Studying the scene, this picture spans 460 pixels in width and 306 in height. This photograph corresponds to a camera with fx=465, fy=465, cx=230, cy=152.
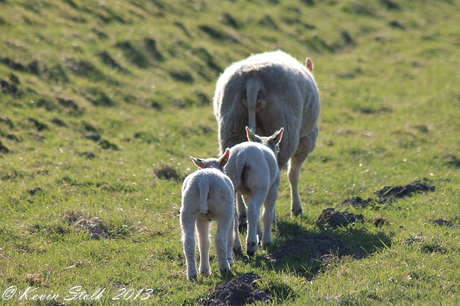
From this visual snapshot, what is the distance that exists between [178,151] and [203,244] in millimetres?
4861

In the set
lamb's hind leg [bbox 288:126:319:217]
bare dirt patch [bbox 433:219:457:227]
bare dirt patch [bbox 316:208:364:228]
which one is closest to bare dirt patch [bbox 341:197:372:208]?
bare dirt patch [bbox 316:208:364:228]

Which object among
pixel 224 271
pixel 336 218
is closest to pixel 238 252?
pixel 224 271

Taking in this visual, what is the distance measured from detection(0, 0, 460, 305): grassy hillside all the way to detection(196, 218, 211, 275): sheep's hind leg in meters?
0.13

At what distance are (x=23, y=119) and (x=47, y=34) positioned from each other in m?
4.13

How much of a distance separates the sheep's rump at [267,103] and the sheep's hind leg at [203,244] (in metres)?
1.61

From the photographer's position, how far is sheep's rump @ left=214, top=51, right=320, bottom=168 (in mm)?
6102

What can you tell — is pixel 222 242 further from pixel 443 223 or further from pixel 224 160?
pixel 443 223

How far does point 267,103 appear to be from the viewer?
240 inches

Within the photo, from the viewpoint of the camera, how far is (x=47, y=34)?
40.2ft

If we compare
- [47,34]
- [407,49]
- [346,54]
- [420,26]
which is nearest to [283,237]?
[47,34]

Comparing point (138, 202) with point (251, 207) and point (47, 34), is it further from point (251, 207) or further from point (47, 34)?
point (47, 34)

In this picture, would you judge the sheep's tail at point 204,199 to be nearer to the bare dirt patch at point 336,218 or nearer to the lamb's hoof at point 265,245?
the lamb's hoof at point 265,245

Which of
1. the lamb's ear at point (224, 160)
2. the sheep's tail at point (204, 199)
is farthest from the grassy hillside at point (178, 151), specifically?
the lamb's ear at point (224, 160)

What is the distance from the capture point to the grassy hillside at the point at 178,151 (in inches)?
181
